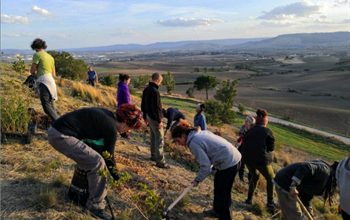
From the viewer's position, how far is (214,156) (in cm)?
425

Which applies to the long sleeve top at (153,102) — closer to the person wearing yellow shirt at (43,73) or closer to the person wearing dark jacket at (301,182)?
the person wearing yellow shirt at (43,73)

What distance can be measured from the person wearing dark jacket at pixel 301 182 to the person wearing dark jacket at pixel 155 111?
8.33 feet

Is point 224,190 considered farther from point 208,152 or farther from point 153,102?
point 153,102

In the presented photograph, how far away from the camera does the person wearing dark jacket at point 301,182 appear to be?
3.91 metres

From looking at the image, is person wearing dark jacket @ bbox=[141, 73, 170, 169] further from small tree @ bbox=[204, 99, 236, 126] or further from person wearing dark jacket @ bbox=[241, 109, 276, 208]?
small tree @ bbox=[204, 99, 236, 126]

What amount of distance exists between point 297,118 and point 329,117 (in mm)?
3853

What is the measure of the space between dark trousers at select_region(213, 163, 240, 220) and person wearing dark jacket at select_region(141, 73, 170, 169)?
1.79 metres

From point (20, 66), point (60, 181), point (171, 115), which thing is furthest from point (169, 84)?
point (60, 181)

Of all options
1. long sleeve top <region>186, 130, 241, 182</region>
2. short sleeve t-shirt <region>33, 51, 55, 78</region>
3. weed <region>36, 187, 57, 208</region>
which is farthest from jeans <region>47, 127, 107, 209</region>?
short sleeve t-shirt <region>33, 51, 55, 78</region>

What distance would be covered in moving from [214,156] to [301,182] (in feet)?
4.23

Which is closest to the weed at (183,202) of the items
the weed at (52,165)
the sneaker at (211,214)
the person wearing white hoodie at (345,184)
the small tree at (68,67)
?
the sneaker at (211,214)

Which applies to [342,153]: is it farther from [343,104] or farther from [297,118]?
[343,104]

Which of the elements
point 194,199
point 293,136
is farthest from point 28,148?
point 293,136

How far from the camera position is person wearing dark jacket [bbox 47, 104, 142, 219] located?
3510mm
